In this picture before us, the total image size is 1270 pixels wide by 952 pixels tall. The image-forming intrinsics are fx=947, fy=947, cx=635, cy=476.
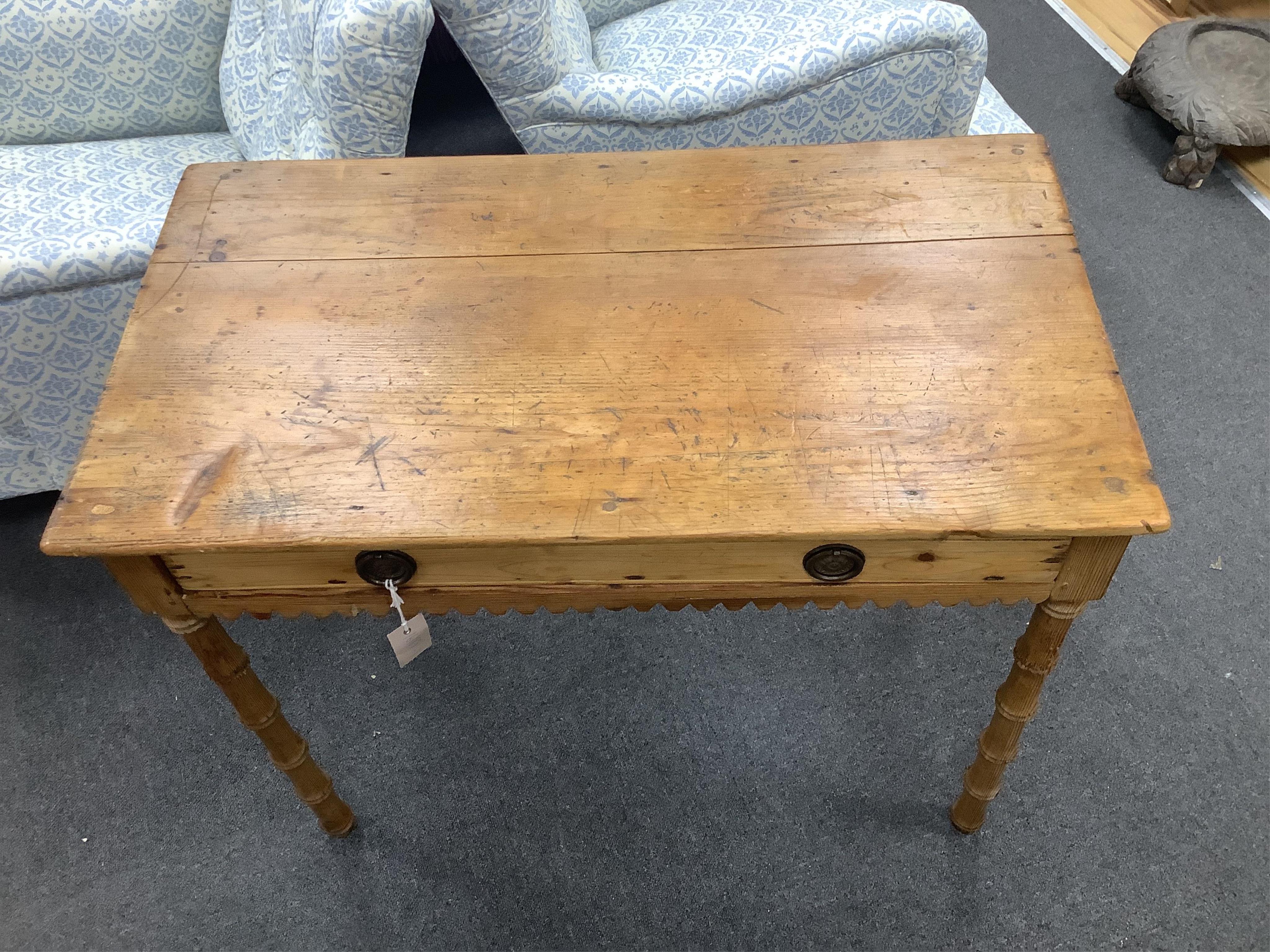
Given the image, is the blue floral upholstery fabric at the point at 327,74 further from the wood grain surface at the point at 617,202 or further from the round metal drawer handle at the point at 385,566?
the round metal drawer handle at the point at 385,566

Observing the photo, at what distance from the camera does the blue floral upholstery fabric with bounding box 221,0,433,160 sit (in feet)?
3.95

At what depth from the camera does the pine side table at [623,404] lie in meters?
0.84

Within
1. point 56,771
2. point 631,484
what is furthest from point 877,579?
point 56,771

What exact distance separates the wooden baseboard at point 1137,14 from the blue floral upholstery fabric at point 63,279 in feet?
7.78

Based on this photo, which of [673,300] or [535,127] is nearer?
[673,300]

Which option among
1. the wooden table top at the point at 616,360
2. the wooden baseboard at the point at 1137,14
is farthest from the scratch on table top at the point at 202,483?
the wooden baseboard at the point at 1137,14

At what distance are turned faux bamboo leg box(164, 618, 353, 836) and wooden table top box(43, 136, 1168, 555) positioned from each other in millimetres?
202

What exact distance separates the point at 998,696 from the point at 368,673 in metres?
0.94

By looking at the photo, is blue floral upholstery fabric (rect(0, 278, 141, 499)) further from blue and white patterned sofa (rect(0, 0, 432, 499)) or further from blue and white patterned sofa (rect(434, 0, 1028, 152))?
blue and white patterned sofa (rect(434, 0, 1028, 152))

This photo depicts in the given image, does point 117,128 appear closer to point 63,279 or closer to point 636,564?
point 63,279

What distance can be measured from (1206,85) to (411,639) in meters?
2.12

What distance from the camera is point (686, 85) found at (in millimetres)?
1354

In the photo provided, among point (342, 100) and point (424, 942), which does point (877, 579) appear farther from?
point (342, 100)

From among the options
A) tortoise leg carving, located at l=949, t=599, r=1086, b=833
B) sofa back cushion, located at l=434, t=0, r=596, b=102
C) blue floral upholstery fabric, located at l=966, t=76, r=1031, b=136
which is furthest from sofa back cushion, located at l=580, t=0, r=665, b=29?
tortoise leg carving, located at l=949, t=599, r=1086, b=833
